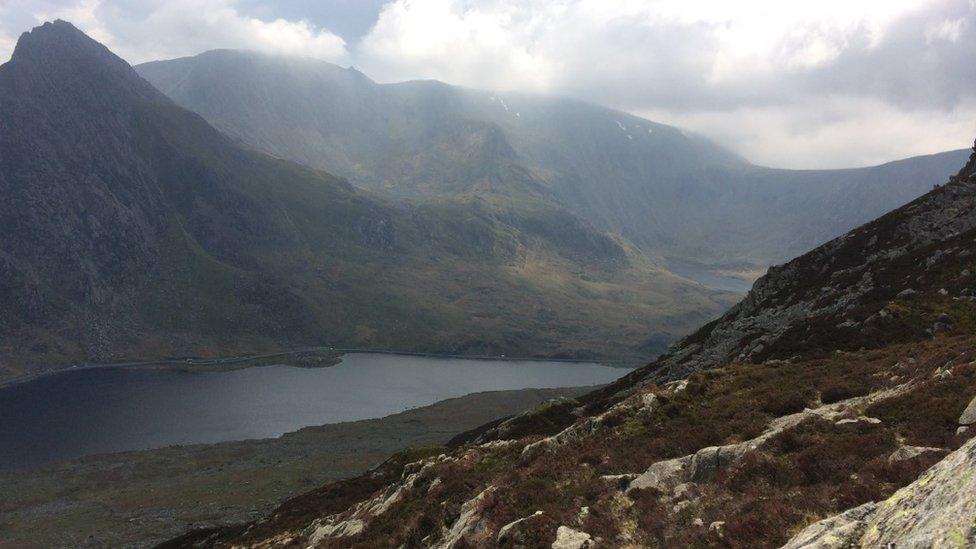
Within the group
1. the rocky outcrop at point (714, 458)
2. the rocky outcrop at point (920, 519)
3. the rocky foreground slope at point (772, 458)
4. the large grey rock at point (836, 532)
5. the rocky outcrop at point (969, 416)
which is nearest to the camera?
the rocky outcrop at point (920, 519)

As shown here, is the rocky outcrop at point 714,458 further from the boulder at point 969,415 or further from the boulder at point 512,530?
the boulder at point 512,530

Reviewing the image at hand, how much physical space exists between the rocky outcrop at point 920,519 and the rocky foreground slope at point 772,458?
39mm

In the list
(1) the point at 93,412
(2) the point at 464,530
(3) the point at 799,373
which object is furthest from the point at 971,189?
(1) the point at 93,412

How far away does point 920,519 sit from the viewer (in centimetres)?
1081

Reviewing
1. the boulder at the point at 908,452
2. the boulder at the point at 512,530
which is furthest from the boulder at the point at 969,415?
the boulder at the point at 512,530

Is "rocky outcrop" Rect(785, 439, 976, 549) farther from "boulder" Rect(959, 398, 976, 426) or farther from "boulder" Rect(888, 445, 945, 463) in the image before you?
"boulder" Rect(959, 398, 976, 426)

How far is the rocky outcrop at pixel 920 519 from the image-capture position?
989 centimetres

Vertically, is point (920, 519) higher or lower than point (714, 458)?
higher

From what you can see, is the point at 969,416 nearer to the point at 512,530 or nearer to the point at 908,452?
the point at 908,452

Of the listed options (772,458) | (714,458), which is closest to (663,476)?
(714,458)

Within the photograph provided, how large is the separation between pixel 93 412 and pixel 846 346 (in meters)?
221

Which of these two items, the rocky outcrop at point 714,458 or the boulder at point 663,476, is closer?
the rocky outcrop at point 714,458

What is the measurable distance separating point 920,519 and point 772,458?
11.4 m

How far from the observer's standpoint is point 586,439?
112 feet
